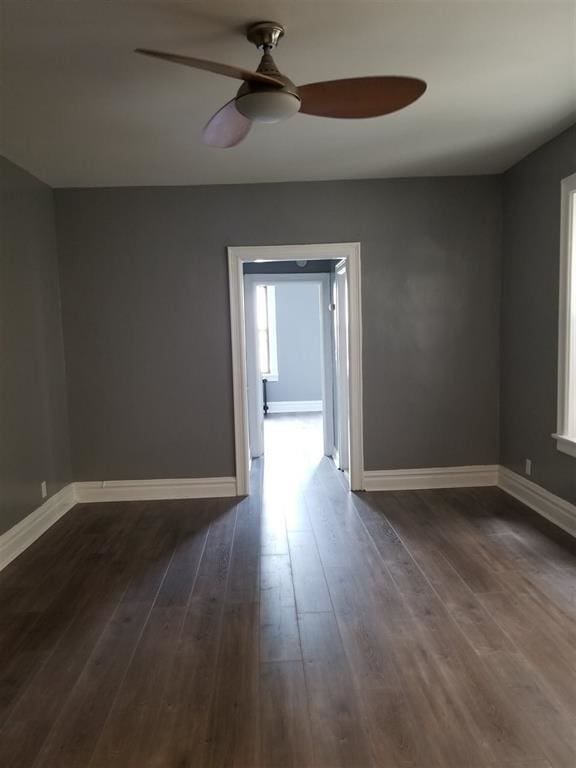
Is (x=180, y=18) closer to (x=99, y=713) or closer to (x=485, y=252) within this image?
(x=99, y=713)

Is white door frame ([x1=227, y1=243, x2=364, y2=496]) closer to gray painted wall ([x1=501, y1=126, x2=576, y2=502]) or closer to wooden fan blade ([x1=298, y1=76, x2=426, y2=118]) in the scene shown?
gray painted wall ([x1=501, y1=126, x2=576, y2=502])

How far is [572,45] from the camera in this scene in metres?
2.23

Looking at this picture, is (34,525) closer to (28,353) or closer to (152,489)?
(152,489)

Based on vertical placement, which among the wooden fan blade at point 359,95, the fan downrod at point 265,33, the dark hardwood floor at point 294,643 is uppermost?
the fan downrod at point 265,33

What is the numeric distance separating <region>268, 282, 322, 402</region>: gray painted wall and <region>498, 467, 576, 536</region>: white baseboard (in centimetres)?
494

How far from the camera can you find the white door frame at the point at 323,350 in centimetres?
573

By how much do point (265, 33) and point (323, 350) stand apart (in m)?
3.95

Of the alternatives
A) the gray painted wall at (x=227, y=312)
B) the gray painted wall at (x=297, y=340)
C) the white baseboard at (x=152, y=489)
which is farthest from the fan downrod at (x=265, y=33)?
the gray painted wall at (x=297, y=340)

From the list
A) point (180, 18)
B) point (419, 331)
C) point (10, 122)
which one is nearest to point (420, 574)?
point (419, 331)

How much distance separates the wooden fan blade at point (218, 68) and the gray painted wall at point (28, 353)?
7.34 ft

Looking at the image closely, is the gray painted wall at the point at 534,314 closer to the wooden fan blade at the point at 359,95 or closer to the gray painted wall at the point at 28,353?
the wooden fan blade at the point at 359,95

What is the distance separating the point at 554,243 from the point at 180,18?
8.78ft

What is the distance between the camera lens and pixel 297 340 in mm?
8945

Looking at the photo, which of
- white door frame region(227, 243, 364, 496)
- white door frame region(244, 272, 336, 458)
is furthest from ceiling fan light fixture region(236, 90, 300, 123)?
white door frame region(244, 272, 336, 458)
